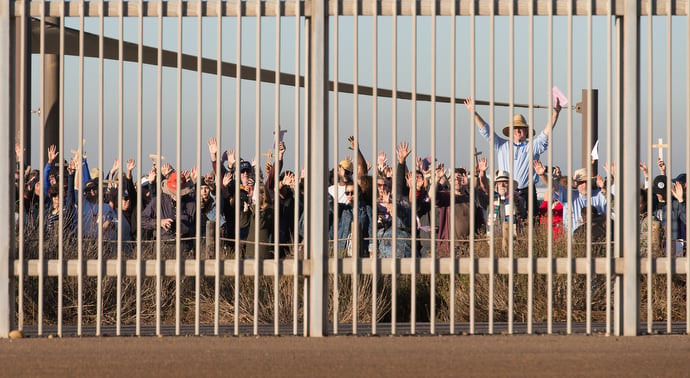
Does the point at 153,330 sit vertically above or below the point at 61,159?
below

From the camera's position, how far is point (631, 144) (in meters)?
8.73

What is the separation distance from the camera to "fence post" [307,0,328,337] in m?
8.68

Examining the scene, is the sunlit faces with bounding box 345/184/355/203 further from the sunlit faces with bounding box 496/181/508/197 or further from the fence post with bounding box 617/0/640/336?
the fence post with bounding box 617/0/640/336

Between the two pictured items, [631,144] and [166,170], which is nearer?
[631,144]

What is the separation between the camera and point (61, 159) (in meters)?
8.33

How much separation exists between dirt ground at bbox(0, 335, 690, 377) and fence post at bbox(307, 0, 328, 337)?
1.68 ft

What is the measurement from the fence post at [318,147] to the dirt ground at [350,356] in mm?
512

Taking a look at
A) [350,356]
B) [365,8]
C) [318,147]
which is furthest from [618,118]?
[350,356]

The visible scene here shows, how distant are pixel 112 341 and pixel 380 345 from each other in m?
1.82

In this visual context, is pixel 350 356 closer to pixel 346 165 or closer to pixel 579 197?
pixel 579 197

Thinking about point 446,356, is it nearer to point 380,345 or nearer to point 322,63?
point 380,345

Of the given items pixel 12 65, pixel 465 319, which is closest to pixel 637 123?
pixel 465 319

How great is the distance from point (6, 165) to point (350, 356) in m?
2.74

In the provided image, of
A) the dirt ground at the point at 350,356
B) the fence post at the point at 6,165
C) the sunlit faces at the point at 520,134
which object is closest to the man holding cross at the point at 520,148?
the sunlit faces at the point at 520,134
